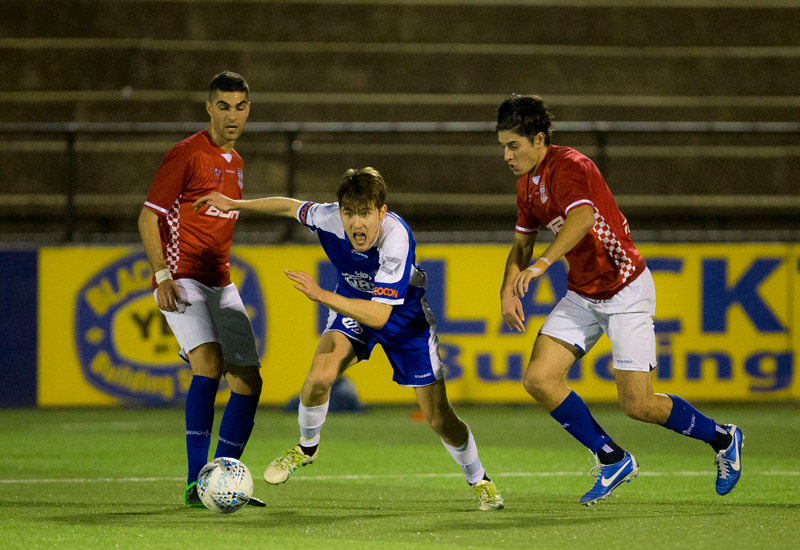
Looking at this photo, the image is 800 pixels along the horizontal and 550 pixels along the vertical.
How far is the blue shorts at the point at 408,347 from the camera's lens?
571cm

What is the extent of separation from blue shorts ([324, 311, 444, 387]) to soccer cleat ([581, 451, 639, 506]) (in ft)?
3.03

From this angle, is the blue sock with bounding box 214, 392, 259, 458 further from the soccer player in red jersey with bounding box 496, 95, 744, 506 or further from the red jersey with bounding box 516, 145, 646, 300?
the red jersey with bounding box 516, 145, 646, 300

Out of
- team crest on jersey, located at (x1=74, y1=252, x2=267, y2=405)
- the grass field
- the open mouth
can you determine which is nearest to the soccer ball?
the grass field

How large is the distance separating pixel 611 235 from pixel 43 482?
11.4 ft

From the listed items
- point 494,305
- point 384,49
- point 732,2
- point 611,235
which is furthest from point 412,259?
point 732,2

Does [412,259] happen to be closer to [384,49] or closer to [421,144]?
[421,144]

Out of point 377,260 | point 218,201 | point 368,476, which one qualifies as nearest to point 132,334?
point 368,476

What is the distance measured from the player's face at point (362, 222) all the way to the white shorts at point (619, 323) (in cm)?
100

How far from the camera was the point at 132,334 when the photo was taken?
415 inches

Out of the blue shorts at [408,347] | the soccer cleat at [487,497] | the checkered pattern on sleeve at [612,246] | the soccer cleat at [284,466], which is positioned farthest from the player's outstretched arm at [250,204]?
the soccer cleat at [487,497]

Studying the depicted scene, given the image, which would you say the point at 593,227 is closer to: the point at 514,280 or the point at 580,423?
the point at 514,280

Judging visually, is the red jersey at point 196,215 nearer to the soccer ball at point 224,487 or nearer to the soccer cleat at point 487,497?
the soccer ball at point 224,487

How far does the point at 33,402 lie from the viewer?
10578 millimetres

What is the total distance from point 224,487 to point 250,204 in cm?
140
